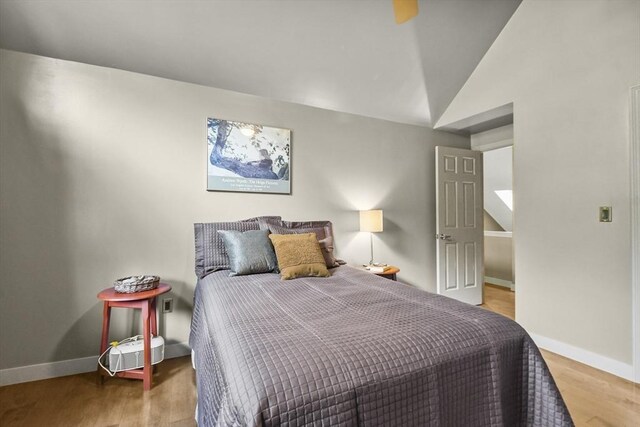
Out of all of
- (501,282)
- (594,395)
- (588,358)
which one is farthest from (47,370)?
(501,282)

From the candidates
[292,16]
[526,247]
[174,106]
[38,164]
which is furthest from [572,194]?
[38,164]

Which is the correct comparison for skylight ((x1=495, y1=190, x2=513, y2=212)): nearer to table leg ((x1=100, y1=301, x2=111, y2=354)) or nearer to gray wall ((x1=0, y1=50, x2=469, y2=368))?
gray wall ((x1=0, y1=50, x2=469, y2=368))

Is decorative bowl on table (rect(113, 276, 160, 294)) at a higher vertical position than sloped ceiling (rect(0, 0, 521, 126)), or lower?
lower

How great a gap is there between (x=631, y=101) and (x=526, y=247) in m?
1.36

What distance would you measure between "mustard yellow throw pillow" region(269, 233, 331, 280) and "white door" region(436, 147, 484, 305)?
2.02m

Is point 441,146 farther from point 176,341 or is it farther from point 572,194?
point 176,341

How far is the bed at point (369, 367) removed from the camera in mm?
838

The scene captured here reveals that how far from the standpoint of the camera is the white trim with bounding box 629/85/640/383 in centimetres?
210

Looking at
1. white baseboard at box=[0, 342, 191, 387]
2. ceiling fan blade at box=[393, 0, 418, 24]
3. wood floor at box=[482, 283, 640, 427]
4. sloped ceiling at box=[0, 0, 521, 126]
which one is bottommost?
wood floor at box=[482, 283, 640, 427]

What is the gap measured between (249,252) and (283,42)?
5.76 feet

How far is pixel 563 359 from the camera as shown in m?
2.46

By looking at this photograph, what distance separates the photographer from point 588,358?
235cm

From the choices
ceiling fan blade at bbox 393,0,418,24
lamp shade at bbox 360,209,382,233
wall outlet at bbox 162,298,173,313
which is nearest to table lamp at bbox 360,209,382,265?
lamp shade at bbox 360,209,382,233

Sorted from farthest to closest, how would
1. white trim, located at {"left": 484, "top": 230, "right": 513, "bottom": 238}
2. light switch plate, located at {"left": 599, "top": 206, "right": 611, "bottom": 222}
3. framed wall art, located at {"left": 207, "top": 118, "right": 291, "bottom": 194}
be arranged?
white trim, located at {"left": 484, "top": 230, "right": 513, "bottom": 238}
framed wall art, located at {"left": 207, "top": 118, "right": 291, "bottom": 194}
light switch plate, located at {"left": 599, "top": 206, "right": 611, "bottom": 222}
